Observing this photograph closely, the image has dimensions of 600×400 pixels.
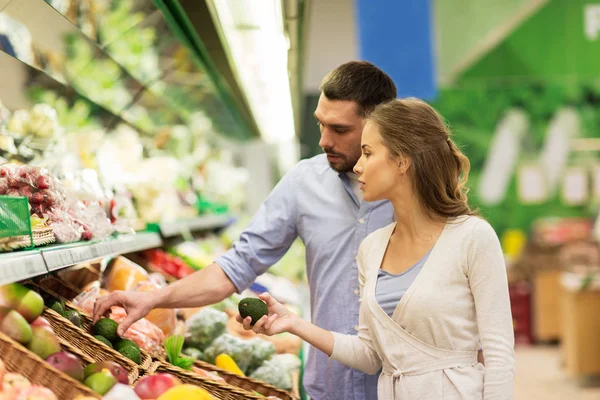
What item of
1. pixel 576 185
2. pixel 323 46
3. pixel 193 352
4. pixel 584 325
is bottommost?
pixel 584 325

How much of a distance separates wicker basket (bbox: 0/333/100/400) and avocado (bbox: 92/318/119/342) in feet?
1.78

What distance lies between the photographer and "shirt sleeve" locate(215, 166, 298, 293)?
2.64 metres

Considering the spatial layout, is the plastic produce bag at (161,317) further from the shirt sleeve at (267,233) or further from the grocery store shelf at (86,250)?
the shirt sleeve at (267,233)

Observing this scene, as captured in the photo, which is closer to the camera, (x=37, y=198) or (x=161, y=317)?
(x=37, y=198)

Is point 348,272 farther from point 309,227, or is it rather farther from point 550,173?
point 550,173

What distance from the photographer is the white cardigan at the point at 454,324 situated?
194 centimetres

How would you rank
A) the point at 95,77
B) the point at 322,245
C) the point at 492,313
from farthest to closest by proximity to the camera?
1. the point at 95,77
2. the point at 322,245
3. the point at 492,313

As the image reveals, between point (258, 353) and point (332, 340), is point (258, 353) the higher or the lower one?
the lower one

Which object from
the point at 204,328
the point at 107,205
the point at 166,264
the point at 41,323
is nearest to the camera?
the point at 41,323

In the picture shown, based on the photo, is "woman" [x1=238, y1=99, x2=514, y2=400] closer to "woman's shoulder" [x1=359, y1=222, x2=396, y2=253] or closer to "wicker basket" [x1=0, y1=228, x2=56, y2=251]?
"woman's shoulder" [x1=359, y1=222, x2=396, y2=253]

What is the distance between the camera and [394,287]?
2.05 meters

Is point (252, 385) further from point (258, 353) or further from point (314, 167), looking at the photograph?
point (314, 167)

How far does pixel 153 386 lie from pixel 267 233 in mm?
930

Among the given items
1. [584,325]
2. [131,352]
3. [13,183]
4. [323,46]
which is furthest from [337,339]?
[323,46]
